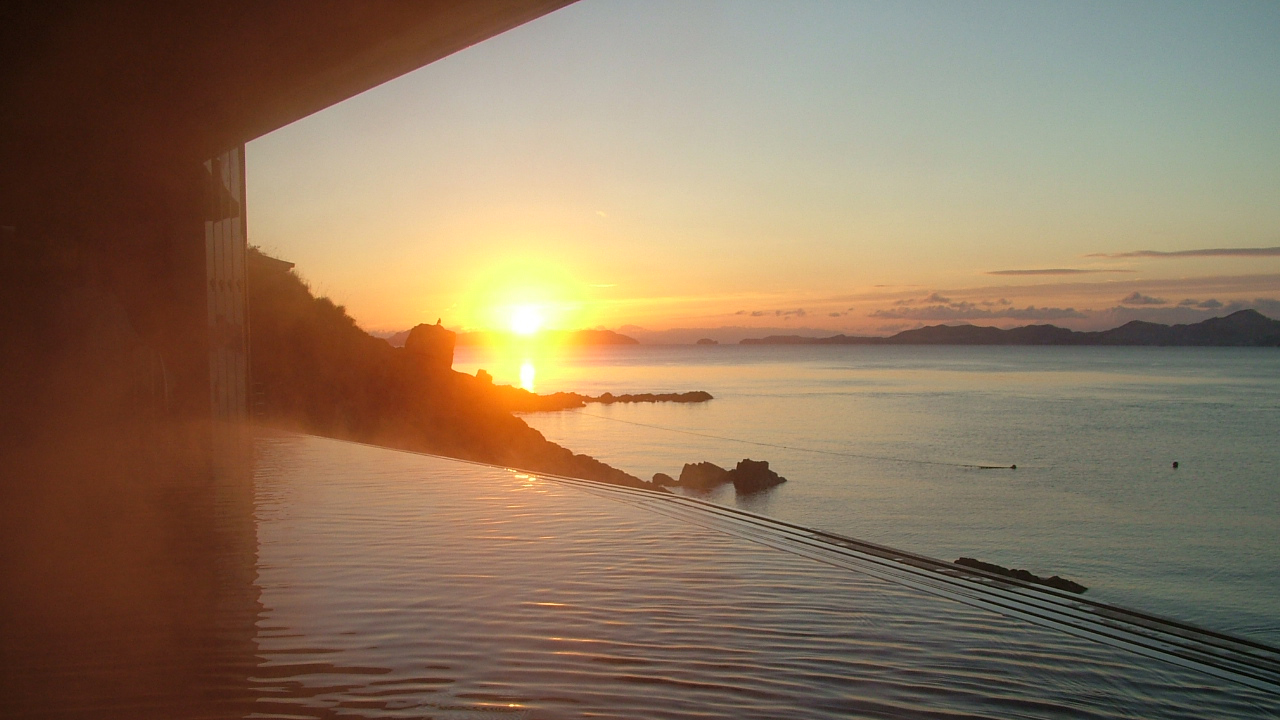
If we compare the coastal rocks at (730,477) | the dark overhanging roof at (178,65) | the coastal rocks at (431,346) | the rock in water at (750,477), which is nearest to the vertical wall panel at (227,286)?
the dark overhanging roof at (178,65)

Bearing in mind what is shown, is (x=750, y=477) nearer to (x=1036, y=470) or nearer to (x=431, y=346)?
(x=431, y=346)

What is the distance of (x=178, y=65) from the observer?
729 cm

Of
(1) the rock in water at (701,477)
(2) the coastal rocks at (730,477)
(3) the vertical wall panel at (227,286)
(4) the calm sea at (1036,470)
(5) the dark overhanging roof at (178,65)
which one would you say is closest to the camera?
(5) the dark overhanging roof at (178,65)

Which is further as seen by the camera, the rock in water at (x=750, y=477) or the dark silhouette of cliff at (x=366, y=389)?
the rock in water at (x=750, y=477)

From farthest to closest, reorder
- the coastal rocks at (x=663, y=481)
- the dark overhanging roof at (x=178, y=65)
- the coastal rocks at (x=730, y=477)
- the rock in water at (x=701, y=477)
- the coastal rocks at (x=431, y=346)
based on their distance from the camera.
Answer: the rock in water at (x=701, y=477) → the coastal rocks at (x=730, y=477) → the coastal rocks at (x=663, y=481) → the coastal rocks at (x=431, y=346) → the dark overhanging roof at (x=178, y=65)

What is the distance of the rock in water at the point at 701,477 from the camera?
29594 mm

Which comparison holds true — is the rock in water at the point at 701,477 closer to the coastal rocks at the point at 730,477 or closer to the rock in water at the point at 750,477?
the coastal rocks at the point at 730,477

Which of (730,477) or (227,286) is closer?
(227,286)

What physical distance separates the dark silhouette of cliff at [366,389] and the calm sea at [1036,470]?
8331mm

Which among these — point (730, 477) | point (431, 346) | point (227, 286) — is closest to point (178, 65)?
point (227, 286)

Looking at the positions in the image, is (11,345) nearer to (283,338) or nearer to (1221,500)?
(283,338)

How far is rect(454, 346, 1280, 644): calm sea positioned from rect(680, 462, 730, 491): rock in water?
5.42 ft

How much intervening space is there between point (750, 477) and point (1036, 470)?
14.4 metres

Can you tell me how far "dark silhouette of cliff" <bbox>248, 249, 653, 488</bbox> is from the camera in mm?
21344
